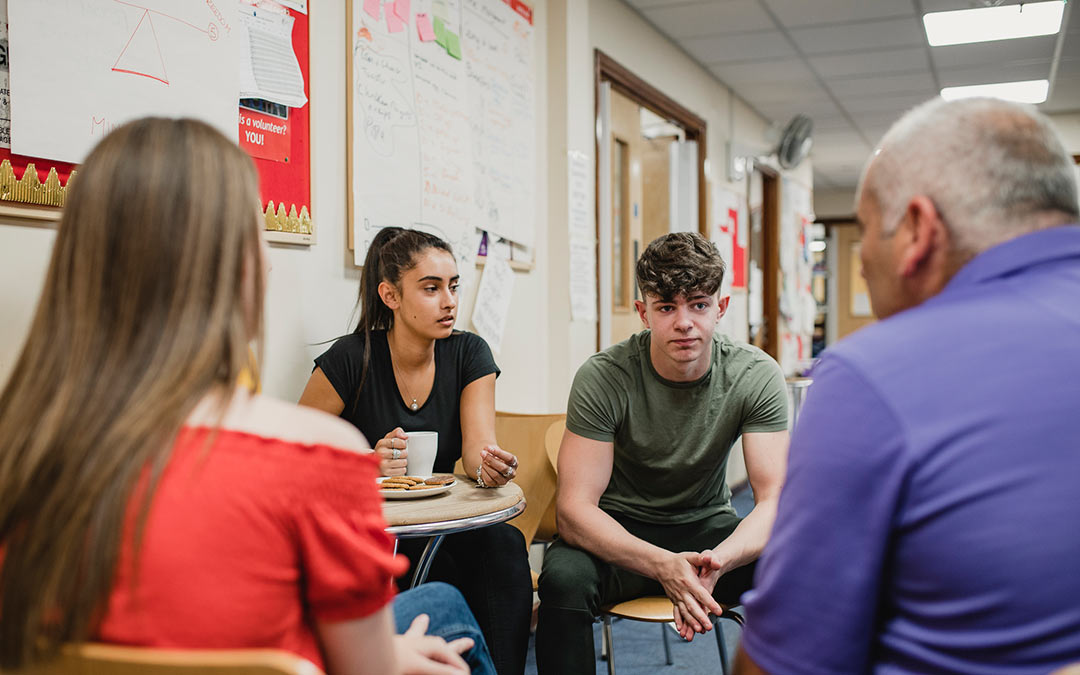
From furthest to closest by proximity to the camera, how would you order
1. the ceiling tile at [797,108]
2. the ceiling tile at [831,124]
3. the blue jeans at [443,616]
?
the ceiling tile at [831,124]
the ceiling tile at [797,108]
the blue jeans at [443,616]

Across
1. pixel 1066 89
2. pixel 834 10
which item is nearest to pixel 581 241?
pixel 834 10

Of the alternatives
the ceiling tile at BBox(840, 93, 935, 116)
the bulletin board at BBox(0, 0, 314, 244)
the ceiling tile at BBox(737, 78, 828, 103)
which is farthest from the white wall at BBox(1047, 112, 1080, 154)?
the bulletin board at BBox(0, 0, 314, 244)

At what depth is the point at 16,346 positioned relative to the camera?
158cm

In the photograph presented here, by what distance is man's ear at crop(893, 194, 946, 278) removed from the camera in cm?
89

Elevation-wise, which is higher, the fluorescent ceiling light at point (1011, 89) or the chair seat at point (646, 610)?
the fluorescent ceiling light at point (1011, 89)

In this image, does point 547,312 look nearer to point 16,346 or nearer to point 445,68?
point 445,68

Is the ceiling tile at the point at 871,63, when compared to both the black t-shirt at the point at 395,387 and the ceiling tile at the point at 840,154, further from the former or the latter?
the black t-shirt at the point at 395,387

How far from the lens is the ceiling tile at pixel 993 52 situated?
4.76m

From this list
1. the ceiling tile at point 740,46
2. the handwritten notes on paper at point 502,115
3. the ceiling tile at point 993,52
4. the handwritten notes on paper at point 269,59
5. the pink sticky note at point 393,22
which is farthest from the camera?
the ceiling tile at point 993,52

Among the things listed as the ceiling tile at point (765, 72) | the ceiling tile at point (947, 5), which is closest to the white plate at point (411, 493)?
the ceiling tile at point (947, 5)

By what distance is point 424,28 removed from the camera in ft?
8.91

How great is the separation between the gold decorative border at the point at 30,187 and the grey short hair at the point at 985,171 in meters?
1.39

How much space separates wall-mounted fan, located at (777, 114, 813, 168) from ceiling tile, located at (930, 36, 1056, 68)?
37.7 inches

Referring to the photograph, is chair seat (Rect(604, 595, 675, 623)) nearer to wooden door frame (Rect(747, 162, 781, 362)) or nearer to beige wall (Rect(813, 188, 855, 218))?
wooden door frame (Rect(747, 162, 781, 362))
